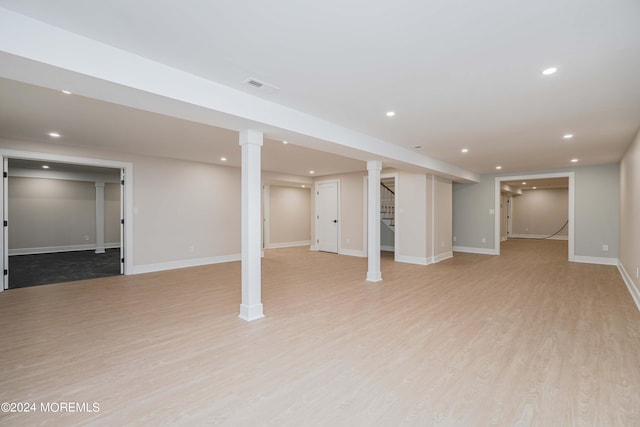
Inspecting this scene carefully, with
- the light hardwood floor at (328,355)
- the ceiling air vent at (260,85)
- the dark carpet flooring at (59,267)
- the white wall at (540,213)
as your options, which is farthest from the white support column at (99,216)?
the white wall at (540,213)

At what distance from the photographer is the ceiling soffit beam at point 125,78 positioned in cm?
184

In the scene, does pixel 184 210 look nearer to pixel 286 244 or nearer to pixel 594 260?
pixel 286 244

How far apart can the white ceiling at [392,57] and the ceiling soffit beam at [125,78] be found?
8 cm

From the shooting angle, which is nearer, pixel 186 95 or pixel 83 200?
pixel 186 95

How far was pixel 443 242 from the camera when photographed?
7875 mm

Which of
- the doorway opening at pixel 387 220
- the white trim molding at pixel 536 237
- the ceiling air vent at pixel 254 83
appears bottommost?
the white trim molding at pixel 536 237

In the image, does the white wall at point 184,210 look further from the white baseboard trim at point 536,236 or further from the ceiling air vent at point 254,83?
the white baseboard trim at point 536,236

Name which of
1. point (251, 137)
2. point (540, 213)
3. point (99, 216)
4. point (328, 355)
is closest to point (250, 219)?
point (251, 137)

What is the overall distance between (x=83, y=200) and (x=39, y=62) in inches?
373

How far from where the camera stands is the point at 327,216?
30.3 feet

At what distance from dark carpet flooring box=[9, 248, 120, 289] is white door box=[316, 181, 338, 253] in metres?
5.25

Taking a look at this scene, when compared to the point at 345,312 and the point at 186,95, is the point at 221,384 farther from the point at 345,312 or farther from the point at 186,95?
the point at 186,95

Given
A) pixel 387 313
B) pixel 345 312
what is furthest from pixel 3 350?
pixel 387 313

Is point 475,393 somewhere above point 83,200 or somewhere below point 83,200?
below
